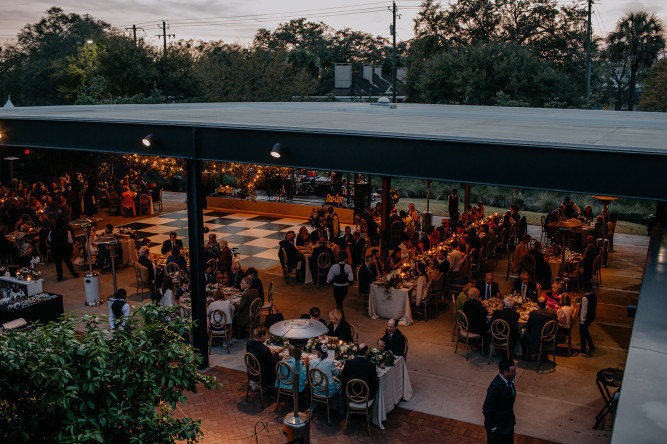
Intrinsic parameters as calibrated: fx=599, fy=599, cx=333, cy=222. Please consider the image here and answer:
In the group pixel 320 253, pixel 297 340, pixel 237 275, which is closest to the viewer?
pixel 297 340

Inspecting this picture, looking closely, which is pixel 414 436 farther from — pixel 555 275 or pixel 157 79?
pixel 157 79

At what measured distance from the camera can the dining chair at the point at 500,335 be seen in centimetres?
1014

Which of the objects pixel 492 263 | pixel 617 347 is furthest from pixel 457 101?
pixel 617 347

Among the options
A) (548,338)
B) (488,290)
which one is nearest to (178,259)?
(488,290)

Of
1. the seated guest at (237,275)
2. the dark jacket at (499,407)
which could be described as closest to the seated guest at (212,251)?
the seated guest at (237,275)

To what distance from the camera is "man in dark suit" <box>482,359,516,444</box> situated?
6828 mm

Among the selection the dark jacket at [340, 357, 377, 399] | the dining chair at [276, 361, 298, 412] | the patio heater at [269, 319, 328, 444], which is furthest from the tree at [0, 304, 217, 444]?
the dining chair at [276, 361, 298, 412]

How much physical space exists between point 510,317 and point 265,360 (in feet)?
13.9

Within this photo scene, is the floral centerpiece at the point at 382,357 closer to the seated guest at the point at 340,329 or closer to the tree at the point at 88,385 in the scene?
the seated guest at the point at 340,329

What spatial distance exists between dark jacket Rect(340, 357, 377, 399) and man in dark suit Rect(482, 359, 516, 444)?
1681 mm

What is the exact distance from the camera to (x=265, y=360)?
885 centimetres

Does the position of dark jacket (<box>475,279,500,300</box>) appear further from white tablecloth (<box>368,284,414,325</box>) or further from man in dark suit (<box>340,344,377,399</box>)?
man in dark suit (<box>340,344,377,399</box>)

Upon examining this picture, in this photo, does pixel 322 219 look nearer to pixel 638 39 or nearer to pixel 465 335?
pixel 465 335

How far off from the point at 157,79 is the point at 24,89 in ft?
76.7
